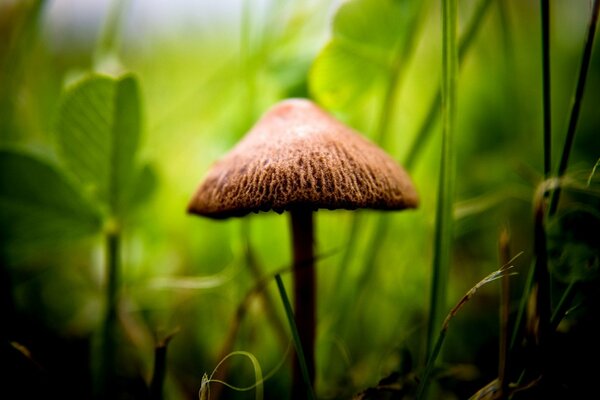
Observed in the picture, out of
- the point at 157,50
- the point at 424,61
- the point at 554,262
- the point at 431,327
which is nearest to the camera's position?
the point at 554,262

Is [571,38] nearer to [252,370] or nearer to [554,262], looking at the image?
[554,262]

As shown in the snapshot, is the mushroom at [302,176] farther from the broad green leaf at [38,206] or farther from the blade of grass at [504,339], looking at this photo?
the broad green leaf at [38,206]

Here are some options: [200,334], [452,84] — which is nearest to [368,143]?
[452,84]

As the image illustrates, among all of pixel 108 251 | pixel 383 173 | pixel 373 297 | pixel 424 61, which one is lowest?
pixel 373 297

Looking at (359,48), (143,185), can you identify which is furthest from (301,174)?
(143,185)

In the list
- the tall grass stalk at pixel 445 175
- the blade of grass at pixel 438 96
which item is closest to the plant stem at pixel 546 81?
the tall grass stalk at pixel 445 175

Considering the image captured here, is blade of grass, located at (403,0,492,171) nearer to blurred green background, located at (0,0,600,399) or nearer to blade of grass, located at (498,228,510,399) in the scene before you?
blurred green background, located at (0,0,600,399)

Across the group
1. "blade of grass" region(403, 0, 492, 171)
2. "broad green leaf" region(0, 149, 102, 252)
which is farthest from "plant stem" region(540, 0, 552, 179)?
"broad green leaf" region(0, 149, 102, 252)
